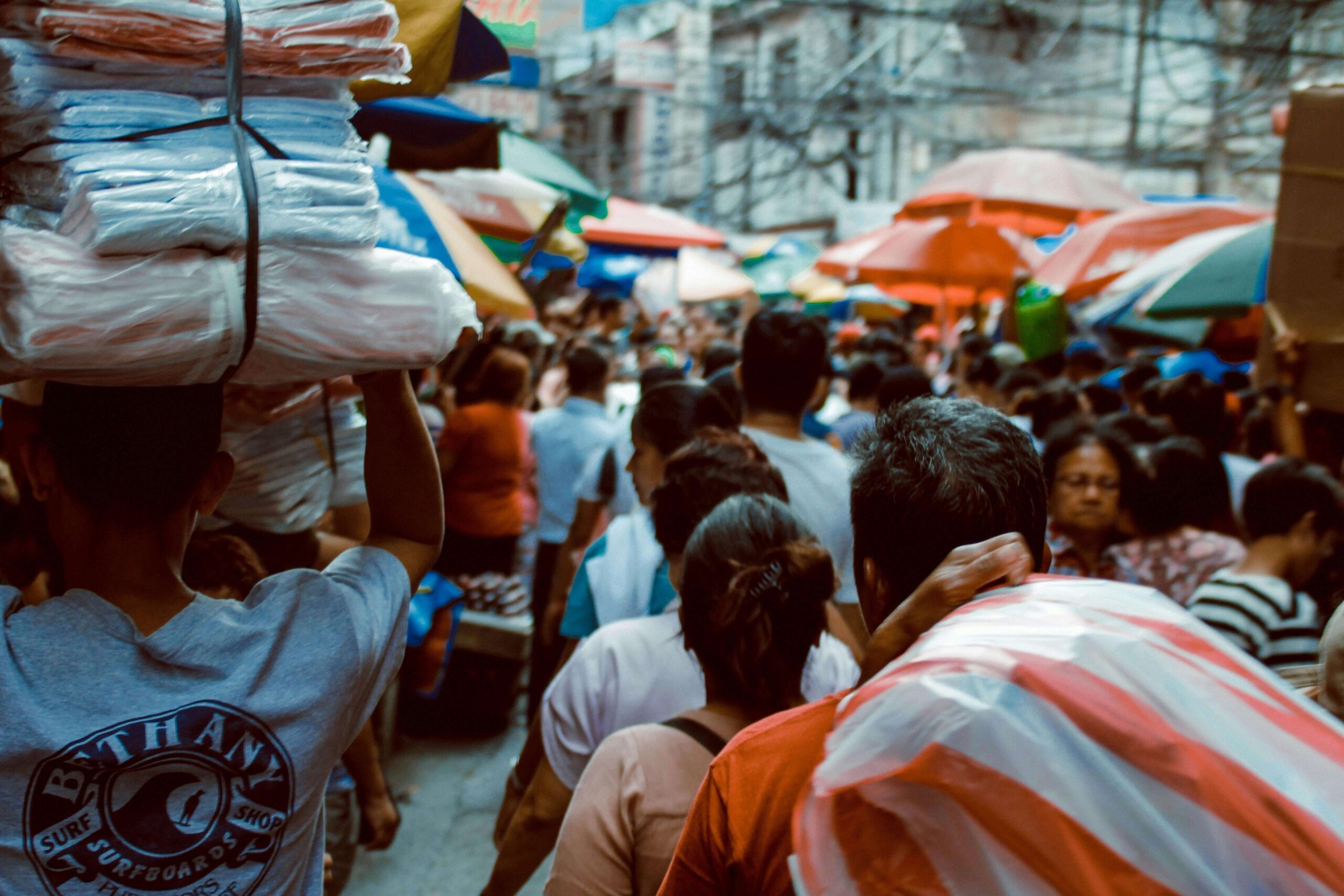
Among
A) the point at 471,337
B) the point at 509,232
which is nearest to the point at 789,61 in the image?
the point at 509,232

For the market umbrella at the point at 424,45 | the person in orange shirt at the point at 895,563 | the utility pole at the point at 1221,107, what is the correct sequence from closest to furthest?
the person in orange shirt at the point at 895,563 < the market umbrella at the point at 424,45 < the utility pole at the point at 1221,107

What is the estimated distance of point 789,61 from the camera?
24891 millimetres

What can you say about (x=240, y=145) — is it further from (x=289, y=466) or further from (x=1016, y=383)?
(x=1016, y=383)

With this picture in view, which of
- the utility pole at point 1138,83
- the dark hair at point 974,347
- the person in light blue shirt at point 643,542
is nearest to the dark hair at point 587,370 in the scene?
the person in light blue shirt at point 643,542

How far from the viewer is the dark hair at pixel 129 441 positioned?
1.43 meters

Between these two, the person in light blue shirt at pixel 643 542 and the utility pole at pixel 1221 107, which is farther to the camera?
the utility pole at pixel 1221 107

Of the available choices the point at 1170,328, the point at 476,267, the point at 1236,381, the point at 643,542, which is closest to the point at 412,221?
the point at 476,267

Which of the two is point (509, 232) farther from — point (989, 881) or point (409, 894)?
point (989, 881)

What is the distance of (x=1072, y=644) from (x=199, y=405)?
44.4 inches

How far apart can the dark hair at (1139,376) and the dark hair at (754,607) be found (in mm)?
5787

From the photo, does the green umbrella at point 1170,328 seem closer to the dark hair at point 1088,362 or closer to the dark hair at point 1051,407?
the dark hair at point 1088,362

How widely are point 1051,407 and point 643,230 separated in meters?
5.38

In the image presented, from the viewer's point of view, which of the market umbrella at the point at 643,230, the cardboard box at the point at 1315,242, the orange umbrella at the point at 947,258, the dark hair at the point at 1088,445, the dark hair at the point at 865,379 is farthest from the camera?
the market umbrella at the point at 643,230

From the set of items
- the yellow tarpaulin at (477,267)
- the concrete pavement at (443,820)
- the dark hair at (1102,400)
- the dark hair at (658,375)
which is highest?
the yellow tarpaulin at (477,267)
